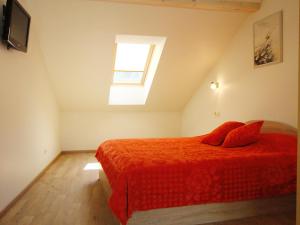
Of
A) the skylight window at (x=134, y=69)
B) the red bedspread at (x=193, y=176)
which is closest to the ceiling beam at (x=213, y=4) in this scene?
the skylight window at (x=134, y=69)

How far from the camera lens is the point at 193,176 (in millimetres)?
2145

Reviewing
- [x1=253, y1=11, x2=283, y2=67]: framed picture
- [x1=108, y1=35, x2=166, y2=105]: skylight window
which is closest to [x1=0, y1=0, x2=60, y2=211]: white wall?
[x1=108, y1=35, x2=166, y2=105]: skylight window

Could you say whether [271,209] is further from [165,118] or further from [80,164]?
[165,118]

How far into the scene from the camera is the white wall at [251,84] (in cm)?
294

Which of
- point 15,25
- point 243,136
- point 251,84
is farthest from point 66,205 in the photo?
point 251,84

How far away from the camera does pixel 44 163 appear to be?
3.99m

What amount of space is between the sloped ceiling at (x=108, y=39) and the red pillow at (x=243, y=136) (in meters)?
1.73

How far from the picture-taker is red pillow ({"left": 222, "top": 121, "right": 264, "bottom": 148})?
2.97 m

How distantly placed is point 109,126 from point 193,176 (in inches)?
151

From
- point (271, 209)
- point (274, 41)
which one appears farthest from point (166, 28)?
point (271, 209)

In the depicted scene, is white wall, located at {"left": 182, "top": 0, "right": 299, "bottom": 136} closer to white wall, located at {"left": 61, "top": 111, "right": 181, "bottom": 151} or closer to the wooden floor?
white wall, located at {"left": 61, "top": 111, "right": 181, "bottom": 151}

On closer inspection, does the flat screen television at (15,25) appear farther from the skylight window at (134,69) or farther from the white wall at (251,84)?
the white wall at (251,84)

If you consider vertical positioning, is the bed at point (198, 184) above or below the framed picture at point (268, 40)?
below

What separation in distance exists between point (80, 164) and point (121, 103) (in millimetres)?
1621
